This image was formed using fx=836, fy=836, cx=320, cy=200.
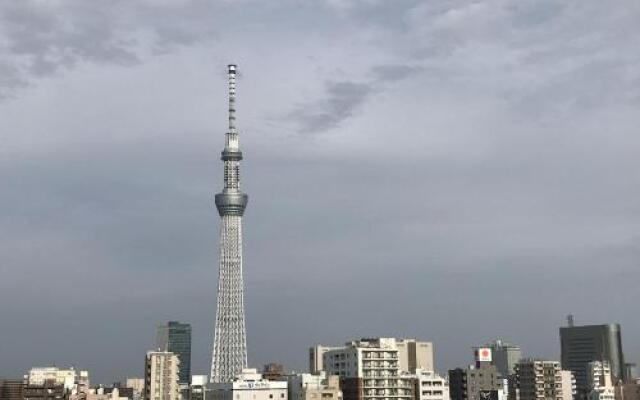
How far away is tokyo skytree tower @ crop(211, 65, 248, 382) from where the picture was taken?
16138 cm

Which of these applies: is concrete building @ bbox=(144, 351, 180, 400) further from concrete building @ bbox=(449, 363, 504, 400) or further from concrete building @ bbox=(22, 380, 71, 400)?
concrete building @ bbox=(449, 363, 504, 400)

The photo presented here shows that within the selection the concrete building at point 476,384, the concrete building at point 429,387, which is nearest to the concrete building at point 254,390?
the concrete building at point 429,387

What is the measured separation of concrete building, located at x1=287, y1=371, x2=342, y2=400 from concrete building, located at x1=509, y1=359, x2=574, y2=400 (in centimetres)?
4605

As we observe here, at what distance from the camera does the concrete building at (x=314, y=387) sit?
350ft

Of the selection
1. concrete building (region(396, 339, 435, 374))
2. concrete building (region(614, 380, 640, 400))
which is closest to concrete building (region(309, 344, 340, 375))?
concrete building (region(396, 339, 435, 374))

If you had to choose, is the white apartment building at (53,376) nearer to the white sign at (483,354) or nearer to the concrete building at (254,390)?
the concrete building at (254,390)

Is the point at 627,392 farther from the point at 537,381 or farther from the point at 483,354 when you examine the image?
the point at 483,354

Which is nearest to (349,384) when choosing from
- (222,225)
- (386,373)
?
(386,373)

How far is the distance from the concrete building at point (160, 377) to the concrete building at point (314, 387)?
102 ft

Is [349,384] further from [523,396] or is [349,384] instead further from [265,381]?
[523,396]

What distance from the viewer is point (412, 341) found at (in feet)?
463

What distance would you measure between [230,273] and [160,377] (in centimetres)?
3275

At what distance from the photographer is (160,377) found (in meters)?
140

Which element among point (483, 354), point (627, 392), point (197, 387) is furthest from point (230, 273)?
point (627, 392)
